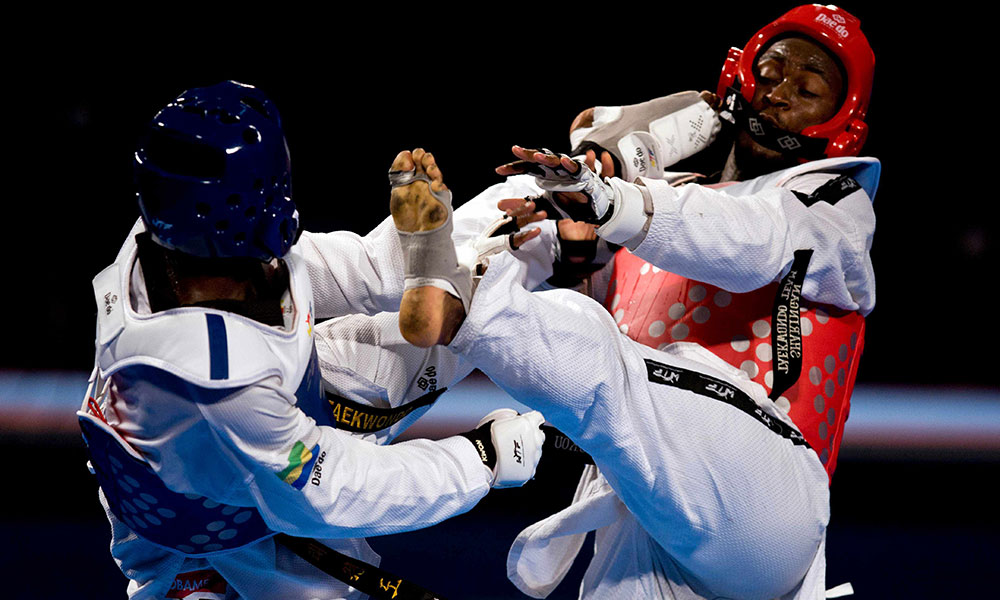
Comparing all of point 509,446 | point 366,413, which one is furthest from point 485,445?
point 366,413

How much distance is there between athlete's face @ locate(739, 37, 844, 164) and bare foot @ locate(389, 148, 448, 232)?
1.36m

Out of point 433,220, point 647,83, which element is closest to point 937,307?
point 647,83

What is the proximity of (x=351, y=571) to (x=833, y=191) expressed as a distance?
1.61 metres

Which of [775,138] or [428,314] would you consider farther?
[775,138]

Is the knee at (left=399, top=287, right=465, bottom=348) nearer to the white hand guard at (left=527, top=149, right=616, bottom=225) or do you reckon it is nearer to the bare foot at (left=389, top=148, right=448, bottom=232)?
the bare foot at (left=389, top=148, right=448, bottom=232)

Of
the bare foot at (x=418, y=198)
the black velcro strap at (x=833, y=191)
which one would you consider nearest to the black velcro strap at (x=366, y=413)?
the bare foot at (x=418, y=198)

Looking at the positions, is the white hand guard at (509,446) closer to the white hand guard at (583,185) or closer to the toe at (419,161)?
the white hand guard at (583,185)

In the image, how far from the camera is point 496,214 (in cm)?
314

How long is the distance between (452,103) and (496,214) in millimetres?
1935

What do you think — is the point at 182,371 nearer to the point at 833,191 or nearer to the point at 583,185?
the point at 583,185

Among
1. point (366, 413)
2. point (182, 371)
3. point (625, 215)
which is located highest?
point (625, 215)

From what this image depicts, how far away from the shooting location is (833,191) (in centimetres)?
287

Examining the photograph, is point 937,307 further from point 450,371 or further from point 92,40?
point 92,40

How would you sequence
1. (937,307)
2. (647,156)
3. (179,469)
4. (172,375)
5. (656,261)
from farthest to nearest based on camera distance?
(937,307) → (647,156) → (656,261) → (179,469) → (172,375)
